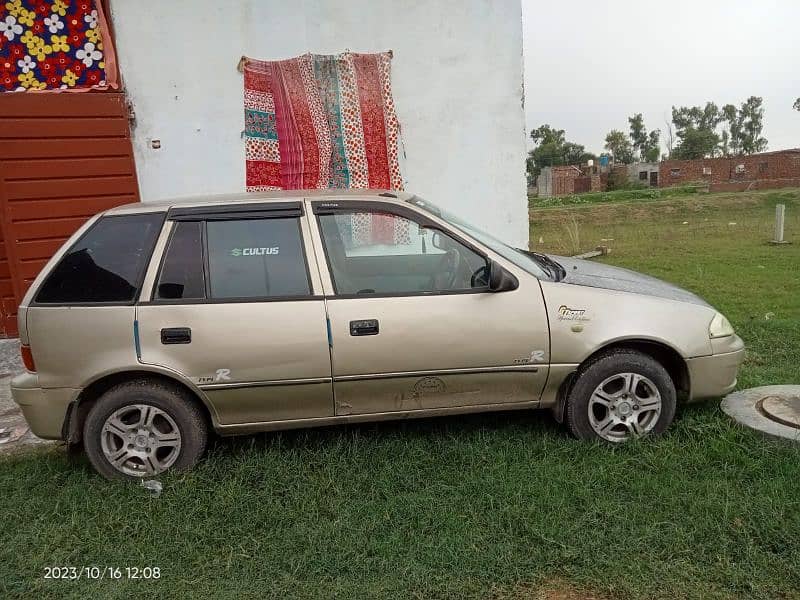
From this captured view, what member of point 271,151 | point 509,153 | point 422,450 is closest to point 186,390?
point 422,450

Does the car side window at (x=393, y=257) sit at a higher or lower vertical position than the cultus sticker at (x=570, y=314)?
higher

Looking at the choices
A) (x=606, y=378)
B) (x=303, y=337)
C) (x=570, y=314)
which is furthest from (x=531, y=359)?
(x=303, y=337)

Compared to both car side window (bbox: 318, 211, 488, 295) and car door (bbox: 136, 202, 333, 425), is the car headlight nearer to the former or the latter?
car side window (bbox: 318, 211, 488, 295)

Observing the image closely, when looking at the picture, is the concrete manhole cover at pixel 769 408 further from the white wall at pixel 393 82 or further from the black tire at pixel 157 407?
the white wall at pixel 393 82

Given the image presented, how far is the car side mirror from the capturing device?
3.30 m

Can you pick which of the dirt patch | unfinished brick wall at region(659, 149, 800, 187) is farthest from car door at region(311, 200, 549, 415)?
unfinished brick wall at region(659, 149, 800, 187)

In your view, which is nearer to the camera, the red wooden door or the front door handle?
the front door handle

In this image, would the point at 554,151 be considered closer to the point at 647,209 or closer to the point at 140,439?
the point at 647,209

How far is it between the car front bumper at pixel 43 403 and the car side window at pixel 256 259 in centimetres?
101

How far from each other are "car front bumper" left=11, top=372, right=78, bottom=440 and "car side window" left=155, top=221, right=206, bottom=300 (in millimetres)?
768

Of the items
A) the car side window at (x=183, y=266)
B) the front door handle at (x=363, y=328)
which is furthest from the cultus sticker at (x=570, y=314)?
the car side window at (x=183, y=266)

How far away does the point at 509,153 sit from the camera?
7035mm

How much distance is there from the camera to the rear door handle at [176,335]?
3197mm

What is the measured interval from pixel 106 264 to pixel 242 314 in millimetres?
850
